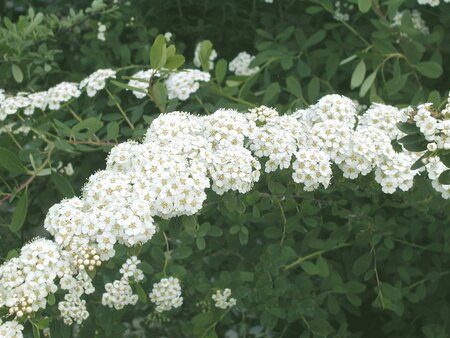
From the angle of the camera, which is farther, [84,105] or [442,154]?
[84,105]

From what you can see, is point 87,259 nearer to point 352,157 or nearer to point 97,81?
point 352,157

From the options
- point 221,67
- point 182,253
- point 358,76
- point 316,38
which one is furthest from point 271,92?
point 182,253

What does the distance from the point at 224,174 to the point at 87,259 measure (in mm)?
410

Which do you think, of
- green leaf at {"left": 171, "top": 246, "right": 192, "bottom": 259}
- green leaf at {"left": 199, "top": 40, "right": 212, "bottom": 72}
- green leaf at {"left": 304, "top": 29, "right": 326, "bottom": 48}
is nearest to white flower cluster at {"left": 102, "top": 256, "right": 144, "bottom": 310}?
green leaf at {"left": 171, "top": 246, "right": 192, "bottom": 259}

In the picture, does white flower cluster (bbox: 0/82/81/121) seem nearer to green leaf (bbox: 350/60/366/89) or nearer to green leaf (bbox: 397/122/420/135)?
green leaf (bbox: 350/60/366/89)

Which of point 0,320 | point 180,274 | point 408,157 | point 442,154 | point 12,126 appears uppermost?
point 442,154

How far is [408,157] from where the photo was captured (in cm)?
231

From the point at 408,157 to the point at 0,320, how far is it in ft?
3.85

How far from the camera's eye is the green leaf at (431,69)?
10.1ft

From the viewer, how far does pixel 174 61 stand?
2385 mm

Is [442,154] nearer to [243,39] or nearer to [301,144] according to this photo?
[301,144]

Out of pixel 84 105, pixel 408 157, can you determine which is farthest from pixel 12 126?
pixel 408 157

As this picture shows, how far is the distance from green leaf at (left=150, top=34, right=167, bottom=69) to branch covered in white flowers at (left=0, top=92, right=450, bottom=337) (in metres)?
0.16

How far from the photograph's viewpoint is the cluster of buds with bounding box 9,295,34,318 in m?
1.92
